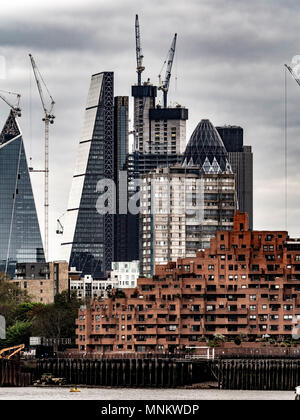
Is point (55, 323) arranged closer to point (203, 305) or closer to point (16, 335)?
point (16, 335)

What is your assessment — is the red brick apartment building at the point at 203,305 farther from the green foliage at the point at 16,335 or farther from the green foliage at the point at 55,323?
the green foliage at the point at 16,335

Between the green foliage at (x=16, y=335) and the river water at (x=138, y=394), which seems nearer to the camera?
the river water at (x=138, y=394)

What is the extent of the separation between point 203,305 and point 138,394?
176ft

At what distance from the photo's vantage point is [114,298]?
6688 inches

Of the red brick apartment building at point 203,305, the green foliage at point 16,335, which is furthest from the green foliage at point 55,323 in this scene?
the red brick apartment building at point 203,305

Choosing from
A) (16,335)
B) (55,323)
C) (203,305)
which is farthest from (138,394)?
(16,335)

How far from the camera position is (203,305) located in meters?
163

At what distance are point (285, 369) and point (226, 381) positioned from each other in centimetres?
630

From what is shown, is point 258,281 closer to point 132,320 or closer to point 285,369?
point 132,320

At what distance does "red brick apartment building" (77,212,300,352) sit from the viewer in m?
161

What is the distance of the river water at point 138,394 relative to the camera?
4001 inches

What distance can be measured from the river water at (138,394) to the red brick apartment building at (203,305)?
111 feet
